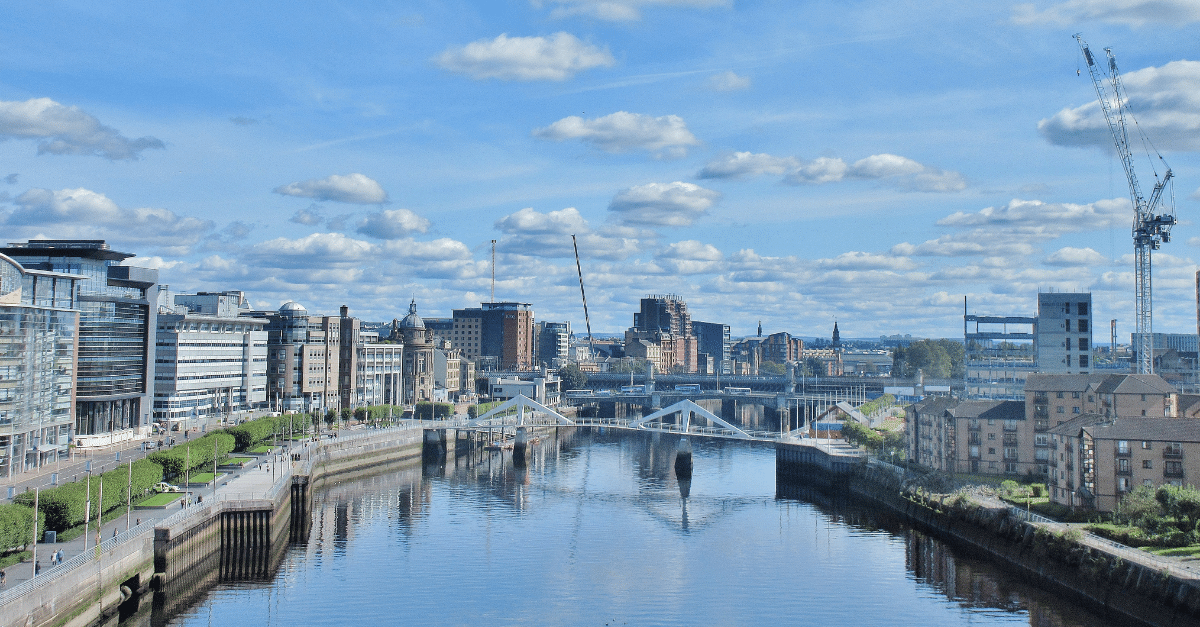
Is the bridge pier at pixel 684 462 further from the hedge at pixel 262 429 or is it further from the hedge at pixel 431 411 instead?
the hedge at pixel 431 411

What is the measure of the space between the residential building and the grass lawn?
5006 centimetres

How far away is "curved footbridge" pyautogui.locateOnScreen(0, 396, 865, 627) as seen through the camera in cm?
3753

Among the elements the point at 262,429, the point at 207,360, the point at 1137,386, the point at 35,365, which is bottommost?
the point at 262,429

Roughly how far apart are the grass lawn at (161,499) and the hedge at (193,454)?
2.35m

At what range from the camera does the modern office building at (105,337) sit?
269 feet

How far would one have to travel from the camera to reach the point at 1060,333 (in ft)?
394

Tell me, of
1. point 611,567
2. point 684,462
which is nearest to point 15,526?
point 611,567

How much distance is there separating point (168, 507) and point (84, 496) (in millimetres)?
9285

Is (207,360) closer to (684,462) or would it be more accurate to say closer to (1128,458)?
(684,462)

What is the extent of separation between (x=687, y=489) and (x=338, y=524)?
3101cm

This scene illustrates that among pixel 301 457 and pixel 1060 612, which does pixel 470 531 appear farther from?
pixel 1060 612

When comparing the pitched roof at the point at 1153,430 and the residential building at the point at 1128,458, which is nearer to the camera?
the residential building at the point at 1128,458

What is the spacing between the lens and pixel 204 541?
5325 centimetres

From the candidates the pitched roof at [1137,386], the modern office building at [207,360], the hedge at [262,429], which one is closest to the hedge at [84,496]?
the hedge at [262,429]
